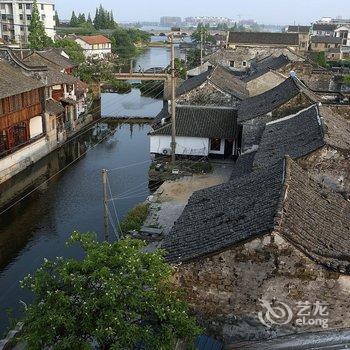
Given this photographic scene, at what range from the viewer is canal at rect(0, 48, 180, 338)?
24.1m

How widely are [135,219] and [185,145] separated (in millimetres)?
11919

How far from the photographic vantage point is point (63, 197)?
3209 cm

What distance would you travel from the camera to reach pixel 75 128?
48344mm

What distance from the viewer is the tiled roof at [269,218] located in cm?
1214

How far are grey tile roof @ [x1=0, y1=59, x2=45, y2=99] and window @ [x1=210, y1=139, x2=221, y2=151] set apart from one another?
51.6ft

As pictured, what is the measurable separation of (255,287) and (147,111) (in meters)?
50.9

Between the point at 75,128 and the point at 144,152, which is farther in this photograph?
the point at 75,128

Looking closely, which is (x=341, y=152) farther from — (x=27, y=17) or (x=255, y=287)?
(x=27, y=17)

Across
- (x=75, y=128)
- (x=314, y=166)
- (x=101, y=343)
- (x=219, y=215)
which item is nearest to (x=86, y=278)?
(x=101, y=343)

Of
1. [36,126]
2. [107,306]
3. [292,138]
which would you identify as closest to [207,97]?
[36,126]

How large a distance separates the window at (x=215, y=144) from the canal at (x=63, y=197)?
601 cm

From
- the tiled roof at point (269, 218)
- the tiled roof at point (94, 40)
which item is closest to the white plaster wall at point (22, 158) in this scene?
→ the tiled roof at point (269, 218)

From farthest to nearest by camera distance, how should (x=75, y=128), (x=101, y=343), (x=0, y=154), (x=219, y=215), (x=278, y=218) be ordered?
(x=75, y=128) → (x=0, y=154) → (x=219, y=215) → (x=278, y=218) → (x=101, y=343)

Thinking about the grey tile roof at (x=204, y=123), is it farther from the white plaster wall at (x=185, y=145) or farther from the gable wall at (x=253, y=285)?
the gable wall at (x=253, y=285)
